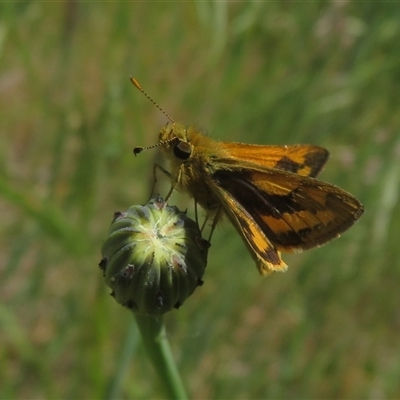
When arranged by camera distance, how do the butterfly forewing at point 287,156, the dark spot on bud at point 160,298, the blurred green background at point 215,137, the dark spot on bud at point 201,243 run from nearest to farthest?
the dark spot on bud at point 160,298 → the dark spot on bud at point 201,243 → the butterfly forewing at point 287,156 → the blurred green background at point 215,137

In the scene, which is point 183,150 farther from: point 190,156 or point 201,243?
point 201,243

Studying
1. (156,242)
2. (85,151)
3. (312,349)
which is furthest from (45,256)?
(312,349)

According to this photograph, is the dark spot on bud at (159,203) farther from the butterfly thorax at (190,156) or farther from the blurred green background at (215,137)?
the blurred green background at (215,137)

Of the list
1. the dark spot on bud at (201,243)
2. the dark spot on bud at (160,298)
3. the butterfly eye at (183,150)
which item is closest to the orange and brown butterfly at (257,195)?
the butterfly eye at (183,150)

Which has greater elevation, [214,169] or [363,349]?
[363,349]

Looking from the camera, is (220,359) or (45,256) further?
(220,359)

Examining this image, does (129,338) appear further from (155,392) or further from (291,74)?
(291,74)
